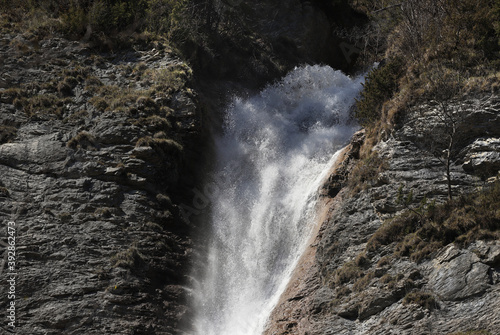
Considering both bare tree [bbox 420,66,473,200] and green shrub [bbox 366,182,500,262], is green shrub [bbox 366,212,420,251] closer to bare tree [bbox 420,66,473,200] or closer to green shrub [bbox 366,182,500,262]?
green shrub [bbox 366,182,500,262]

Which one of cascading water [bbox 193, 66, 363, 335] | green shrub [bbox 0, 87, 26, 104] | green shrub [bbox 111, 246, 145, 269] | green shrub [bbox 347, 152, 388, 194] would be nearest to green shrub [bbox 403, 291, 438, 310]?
green shrub [bbox 347, 152, 388, 194]

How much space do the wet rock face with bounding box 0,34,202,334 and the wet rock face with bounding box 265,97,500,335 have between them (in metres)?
4.63

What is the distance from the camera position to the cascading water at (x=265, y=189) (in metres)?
18.8

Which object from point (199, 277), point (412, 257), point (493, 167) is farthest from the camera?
point (199, 277)

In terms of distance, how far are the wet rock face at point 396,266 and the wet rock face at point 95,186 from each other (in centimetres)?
463

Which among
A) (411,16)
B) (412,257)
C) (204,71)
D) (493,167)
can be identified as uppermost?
(204,71)

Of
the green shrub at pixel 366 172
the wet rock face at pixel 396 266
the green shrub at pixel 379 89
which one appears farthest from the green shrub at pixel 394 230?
the green shrub at pixel 379 89

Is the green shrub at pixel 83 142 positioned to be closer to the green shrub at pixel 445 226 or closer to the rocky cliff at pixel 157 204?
the rocky cliff at pixel 157 204

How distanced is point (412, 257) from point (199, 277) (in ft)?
25.7

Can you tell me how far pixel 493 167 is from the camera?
15.7 metres

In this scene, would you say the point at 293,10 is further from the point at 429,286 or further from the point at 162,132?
the point at 429,286

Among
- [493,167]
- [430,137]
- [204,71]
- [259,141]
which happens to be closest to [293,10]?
[204,71]

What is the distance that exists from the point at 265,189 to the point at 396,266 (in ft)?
30.4

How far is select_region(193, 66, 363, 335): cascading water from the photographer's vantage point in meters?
18.8
